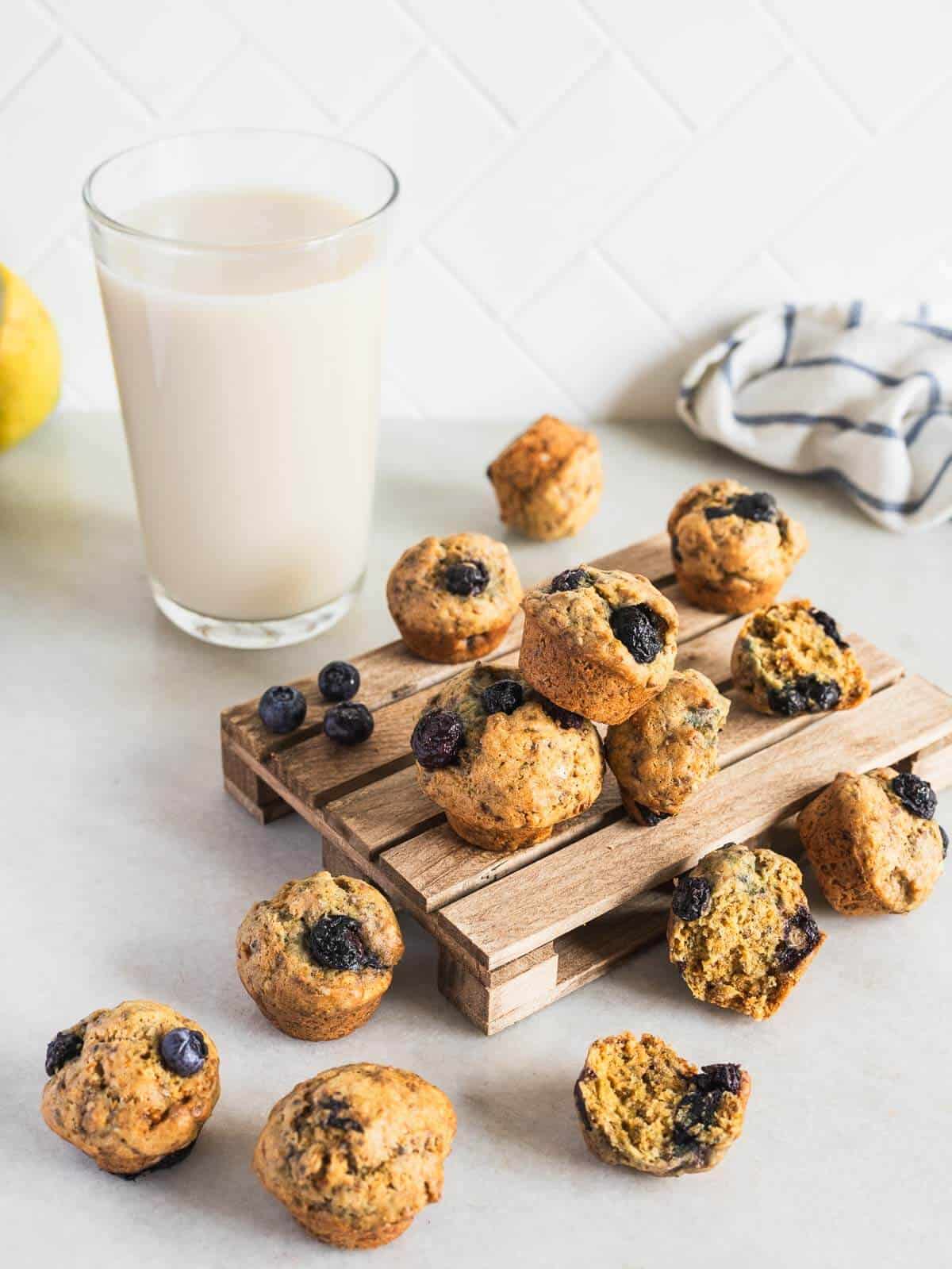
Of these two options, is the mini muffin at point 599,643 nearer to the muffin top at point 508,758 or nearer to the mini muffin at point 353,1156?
the muffin top at point 508,758

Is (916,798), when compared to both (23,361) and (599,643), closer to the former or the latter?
(599,643)

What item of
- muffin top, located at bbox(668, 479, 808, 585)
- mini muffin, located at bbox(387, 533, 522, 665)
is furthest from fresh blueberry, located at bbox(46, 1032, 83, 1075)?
muffin top, located at bbox(668, 479, 808, 585)

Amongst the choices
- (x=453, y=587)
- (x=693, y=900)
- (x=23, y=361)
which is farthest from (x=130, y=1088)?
(x=23, y=361)

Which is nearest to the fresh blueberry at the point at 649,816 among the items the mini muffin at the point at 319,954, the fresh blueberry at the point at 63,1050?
the mini muffin at the point at 319,954

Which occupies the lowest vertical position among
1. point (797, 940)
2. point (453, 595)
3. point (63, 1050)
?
point (63, 1050)

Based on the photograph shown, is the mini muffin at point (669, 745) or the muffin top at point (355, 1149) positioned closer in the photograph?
the muffin top at point (355, 1149)

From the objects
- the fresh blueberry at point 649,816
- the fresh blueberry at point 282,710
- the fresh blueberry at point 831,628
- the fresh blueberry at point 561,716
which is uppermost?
the fresh blueberry at point 831,628

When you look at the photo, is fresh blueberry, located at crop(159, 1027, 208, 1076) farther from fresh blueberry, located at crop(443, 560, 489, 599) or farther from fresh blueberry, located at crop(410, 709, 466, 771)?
fresh blueberry, located at crop(443, 560, 489, 599)

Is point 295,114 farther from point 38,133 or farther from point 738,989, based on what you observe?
point 738,989
